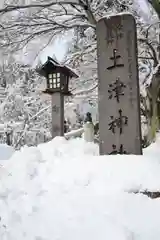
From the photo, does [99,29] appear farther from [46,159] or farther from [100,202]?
[100,202]

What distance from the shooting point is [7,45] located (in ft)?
35.0

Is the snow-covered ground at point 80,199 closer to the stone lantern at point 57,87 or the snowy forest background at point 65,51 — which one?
the stone lantern at point 57,87

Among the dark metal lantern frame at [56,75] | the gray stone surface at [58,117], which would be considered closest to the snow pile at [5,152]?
the gray stone surface at [58,117]

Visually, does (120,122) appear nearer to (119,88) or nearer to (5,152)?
(119,88)

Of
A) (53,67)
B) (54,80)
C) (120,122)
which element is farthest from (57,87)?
(120,122)

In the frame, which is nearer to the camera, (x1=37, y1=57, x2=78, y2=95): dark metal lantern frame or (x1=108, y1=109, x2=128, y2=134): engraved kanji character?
(x1=108, y1=109, x2=128, y2=134): engraved kanji character

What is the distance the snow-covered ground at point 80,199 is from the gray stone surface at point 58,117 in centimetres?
379

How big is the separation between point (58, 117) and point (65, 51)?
12.1 ft

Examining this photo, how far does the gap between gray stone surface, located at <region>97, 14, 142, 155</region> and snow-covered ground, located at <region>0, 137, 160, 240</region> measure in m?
0.76

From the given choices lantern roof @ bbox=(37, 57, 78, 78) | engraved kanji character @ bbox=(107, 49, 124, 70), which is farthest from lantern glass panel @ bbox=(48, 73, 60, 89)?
engraved kanji character @ bbox=(107, 49, 124, 70)

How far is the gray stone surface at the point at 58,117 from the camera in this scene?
34.1 ft

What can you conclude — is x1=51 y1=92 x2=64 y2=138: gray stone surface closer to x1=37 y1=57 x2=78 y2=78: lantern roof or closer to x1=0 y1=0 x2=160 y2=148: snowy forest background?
x1=37 y1=57 x2=78 y2=78: lantern roof

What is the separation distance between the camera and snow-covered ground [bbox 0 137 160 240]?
11.9 feet

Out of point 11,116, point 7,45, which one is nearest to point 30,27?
point 7,45
